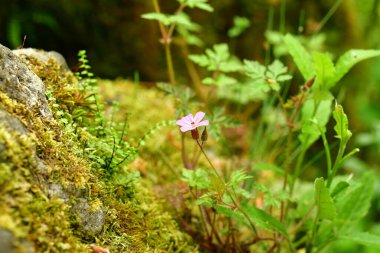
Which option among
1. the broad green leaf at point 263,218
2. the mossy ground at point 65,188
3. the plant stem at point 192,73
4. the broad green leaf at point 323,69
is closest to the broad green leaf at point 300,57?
the broad green leaf at point 323,69

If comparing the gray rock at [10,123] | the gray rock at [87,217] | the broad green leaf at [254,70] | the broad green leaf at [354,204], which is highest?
the broad green leaf at [254,70]

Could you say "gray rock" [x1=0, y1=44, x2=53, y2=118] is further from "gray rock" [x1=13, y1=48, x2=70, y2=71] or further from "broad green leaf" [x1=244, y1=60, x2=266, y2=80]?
"broad green leaf" [x1=244, y1=60, x2=266, y2=80]

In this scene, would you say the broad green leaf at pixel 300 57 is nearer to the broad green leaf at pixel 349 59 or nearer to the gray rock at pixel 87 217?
the broad green leaf at pixel 349 59

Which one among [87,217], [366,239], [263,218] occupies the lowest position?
[366,239]

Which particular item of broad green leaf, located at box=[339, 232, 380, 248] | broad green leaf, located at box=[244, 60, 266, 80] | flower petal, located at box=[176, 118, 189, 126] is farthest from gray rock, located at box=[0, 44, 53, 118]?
broad green leaf, located at box=[339, 232, 380, 248]

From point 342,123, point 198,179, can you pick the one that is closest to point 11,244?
point 198,179

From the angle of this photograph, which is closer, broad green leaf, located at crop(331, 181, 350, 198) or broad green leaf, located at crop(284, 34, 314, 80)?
broad green leaf, located at crop(331, 181, 350, 198)

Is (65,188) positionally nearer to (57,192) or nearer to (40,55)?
(57,192)
